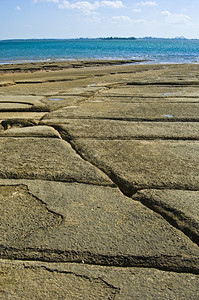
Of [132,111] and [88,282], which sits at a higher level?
[132,111]

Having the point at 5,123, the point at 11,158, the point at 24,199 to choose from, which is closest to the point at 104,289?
the point at 24,199

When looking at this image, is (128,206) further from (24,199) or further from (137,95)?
(137,95)

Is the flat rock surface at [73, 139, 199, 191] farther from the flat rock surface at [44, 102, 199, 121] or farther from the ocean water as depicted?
the ocean water

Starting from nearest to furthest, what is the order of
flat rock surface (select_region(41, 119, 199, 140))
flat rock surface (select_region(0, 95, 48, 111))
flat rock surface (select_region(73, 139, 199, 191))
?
flat rock surface (select_region(73, 139, 199, 191)) < flat rock surface (select_region(41, 119, 199, 140)) < flat rock surface (select_region(0, 95, 48, 111))

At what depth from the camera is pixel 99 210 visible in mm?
1856

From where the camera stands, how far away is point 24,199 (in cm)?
198

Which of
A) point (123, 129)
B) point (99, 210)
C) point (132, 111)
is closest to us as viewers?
point (99, 210)

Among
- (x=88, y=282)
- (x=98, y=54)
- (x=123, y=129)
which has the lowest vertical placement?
(x=88, y=282)

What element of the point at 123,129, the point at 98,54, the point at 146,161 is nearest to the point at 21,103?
the point at 123,129

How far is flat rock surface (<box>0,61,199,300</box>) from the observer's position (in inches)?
53.4

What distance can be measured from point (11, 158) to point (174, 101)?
2935 mm

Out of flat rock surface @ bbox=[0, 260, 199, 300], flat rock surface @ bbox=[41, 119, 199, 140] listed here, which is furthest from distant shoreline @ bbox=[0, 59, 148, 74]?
flat rock surface @ bbox=[0, 260, 199, 300]

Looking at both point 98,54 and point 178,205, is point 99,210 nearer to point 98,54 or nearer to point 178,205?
point 178,205

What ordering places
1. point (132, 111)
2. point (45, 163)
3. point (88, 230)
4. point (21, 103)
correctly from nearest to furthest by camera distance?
point (88, 230) < point (45, 163) < point (132, 111) < point (21, 103)
